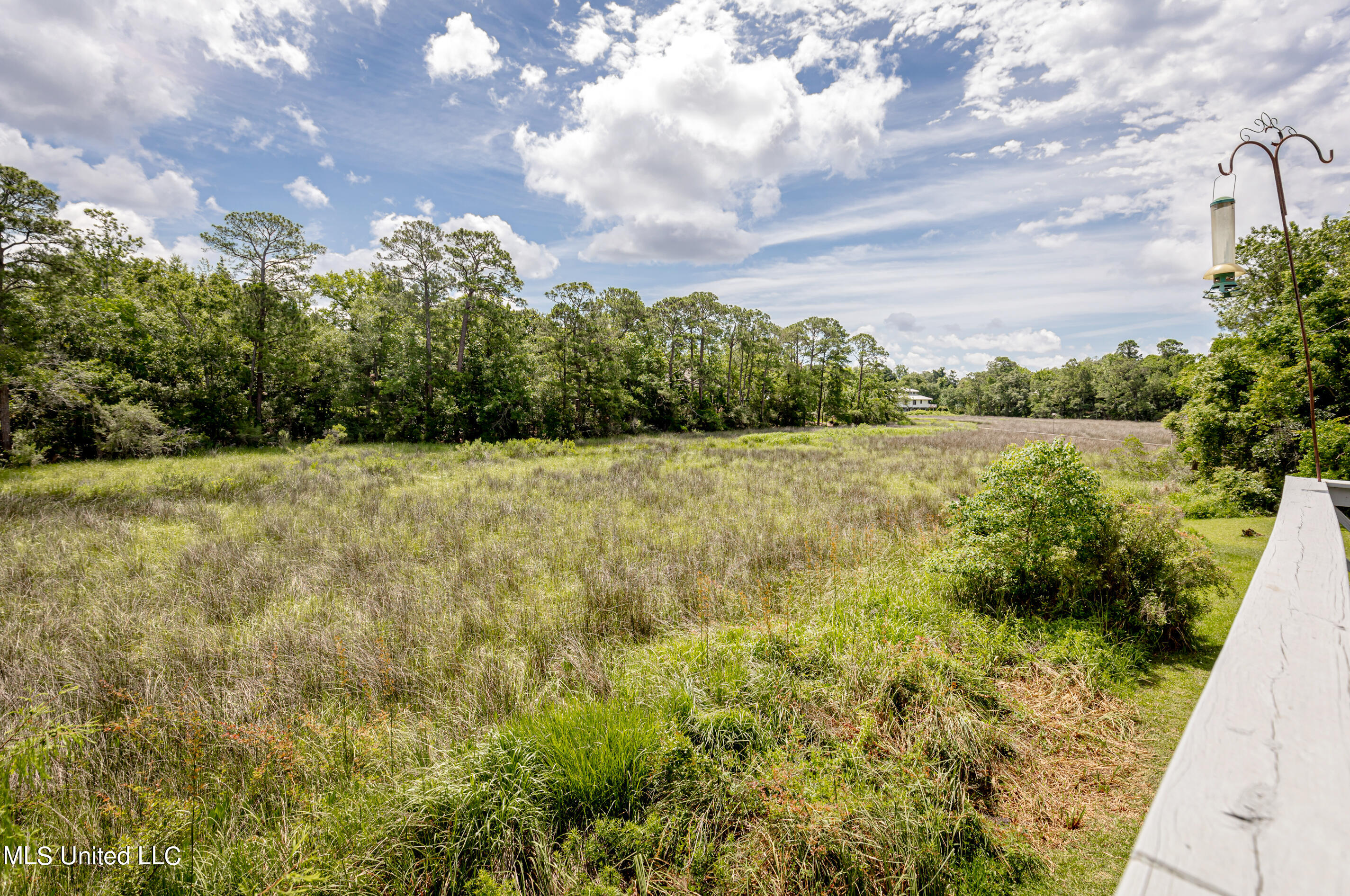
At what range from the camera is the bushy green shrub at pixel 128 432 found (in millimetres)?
17391

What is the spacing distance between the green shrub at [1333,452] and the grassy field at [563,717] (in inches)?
112

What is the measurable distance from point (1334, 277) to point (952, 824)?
15.3m

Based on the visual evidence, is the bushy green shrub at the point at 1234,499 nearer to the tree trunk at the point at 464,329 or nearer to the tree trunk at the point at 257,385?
the tree trunk at the point at 464,329

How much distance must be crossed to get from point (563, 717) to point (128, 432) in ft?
80.5

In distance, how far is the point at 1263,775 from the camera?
Result: 1.03m

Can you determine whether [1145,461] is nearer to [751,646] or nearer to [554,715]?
[751,646]

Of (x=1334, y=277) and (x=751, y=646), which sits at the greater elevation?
(x=1334, y=277)

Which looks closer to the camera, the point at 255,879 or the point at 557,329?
the point at 255,879

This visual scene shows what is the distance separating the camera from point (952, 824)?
2838 millimetres

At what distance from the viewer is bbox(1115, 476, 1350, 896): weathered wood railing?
797mm

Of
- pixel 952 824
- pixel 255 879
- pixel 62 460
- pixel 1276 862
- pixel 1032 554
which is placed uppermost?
pixel 62 460

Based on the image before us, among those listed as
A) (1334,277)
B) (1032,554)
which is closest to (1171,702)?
(1032,554)

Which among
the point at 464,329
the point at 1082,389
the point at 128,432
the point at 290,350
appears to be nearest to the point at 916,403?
the point at 1082,389

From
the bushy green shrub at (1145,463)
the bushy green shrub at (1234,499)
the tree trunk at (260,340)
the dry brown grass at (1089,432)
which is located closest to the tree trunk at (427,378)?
the tree trunk at (260,340)
